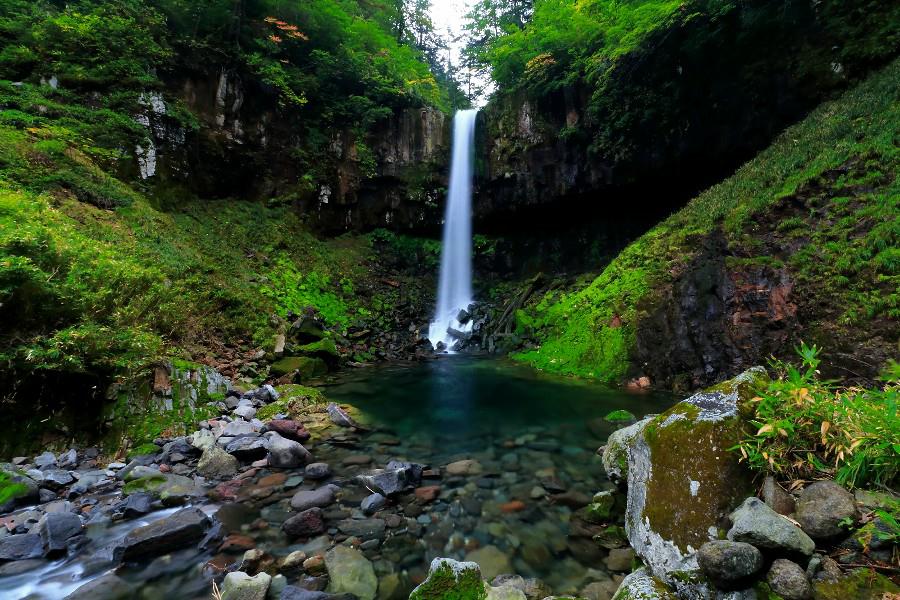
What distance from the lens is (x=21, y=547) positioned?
323cm

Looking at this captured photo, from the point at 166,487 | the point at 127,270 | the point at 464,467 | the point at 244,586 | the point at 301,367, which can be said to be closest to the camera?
the point at 244,586

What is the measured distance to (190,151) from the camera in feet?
47.8

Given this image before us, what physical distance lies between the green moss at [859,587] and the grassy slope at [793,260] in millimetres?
6605

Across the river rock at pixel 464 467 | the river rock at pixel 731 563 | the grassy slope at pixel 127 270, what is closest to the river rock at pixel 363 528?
the river rock at pixel 464 467

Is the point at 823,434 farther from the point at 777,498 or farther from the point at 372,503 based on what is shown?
the point at 372,503

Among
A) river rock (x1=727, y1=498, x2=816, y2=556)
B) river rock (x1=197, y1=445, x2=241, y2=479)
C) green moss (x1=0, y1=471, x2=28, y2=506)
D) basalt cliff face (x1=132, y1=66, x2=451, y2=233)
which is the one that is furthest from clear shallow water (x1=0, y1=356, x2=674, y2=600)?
basalt cliff face (x1=132, y1=66, x2=451, y2=233)

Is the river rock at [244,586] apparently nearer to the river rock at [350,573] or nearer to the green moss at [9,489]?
the river rock at [350,573]

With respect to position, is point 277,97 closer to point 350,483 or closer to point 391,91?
point 391,91

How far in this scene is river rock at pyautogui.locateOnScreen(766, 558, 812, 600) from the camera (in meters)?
1.74

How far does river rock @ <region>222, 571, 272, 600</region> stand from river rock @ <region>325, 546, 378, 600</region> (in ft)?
1.58

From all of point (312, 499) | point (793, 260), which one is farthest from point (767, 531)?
point (793, 260)

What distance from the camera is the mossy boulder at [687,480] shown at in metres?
2.32

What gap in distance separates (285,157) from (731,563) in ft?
67.2

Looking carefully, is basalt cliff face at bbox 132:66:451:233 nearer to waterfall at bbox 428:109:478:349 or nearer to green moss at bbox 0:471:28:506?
waterfall at bbox 428:109:478:349
